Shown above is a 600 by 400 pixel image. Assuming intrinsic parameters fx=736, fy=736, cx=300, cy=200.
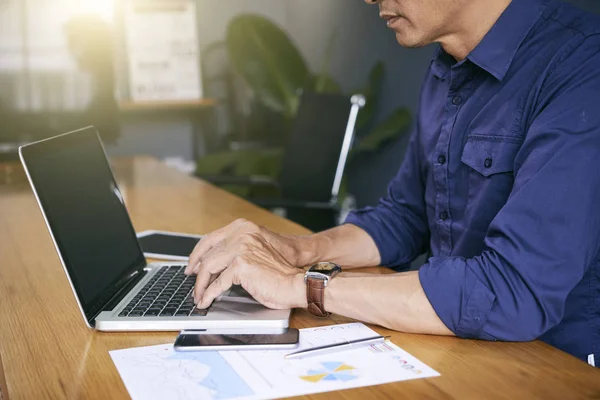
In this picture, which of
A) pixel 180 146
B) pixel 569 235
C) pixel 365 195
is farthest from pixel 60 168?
pixel 180 146

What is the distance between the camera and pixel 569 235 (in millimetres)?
1011

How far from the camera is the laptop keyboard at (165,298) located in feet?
3.57

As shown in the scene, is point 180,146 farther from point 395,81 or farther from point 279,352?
point 279,352

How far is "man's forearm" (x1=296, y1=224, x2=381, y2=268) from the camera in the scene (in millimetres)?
1408

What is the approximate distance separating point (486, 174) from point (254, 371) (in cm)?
56

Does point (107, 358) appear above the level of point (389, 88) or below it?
below

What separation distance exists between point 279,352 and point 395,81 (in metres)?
3.33

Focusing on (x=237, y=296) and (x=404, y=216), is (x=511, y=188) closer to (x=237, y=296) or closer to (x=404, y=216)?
(x=404, y=216)

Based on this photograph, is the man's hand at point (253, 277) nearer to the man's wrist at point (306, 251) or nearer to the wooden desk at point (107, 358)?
the wooden desk at point (107, 358)

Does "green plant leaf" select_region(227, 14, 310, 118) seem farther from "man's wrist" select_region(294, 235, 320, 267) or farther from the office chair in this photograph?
"man's wrist" select_region(294, 235, 320, 267)

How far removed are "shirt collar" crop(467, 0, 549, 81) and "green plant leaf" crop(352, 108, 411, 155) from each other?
2.62 m

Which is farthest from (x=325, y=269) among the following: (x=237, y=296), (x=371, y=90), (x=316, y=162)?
(x=371, y=90)

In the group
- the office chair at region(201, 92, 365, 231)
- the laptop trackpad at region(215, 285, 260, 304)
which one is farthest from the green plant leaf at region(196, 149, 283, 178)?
the laptop trackpad at region(215, 285, 260, 304)

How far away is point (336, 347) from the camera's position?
972 millimetres
